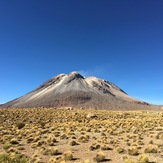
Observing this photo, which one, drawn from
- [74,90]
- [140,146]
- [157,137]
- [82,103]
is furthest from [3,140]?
[74,90]

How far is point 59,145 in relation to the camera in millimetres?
21125

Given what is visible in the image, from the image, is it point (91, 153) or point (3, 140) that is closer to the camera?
point (91, 153)

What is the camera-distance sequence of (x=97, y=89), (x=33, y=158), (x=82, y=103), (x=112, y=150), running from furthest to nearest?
1. (x=97, y=89)
2. (x=82, y=103)
3. (x=112, y=150)
4. (x=33, y=158)

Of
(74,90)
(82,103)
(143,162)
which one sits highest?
(74,90)

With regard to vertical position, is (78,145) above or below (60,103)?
below

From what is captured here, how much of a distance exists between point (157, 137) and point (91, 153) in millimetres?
9653

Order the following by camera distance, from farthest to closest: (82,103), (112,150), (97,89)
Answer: (97,89)
(82,103)
(112,150)

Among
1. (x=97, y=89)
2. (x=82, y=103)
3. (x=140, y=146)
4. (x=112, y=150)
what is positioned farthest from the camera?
(x=97, y=89)

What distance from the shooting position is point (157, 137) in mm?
24109

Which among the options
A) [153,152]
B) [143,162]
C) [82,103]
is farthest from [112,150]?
[82,103]

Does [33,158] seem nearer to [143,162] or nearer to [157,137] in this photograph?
[143,162]

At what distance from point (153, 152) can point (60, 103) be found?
141183 mm

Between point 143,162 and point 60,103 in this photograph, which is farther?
point 60,103

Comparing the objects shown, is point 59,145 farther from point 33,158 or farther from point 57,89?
point 57,89
